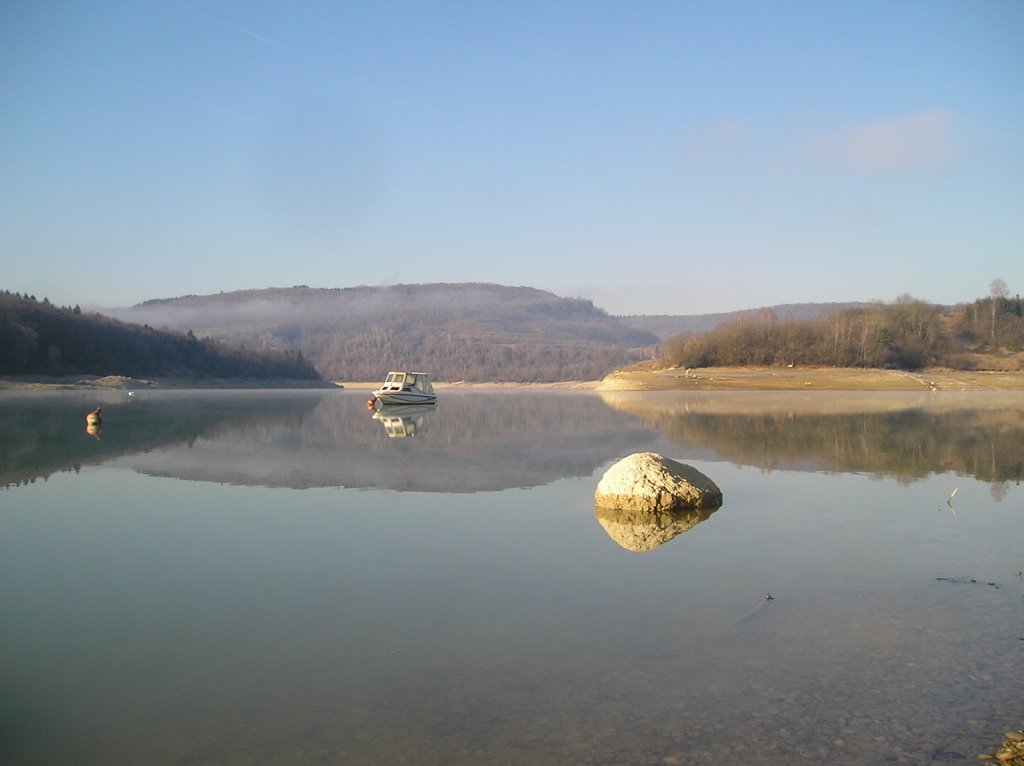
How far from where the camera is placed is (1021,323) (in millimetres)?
77312

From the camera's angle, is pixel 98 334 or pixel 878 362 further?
pixel 98 334

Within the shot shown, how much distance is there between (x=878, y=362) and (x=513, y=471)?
5979 cm

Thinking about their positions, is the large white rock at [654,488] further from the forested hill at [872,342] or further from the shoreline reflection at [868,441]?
the forested hill at [872,342]

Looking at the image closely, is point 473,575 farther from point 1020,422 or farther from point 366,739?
point 1020,422

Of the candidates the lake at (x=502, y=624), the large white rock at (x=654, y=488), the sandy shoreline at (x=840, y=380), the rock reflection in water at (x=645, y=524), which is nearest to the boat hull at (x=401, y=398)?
the sandy shoreline at (x=840, y=380)

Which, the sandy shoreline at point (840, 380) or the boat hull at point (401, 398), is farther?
the sandy shoreline at point (840, 380)

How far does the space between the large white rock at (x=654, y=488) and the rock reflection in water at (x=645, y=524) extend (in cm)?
10

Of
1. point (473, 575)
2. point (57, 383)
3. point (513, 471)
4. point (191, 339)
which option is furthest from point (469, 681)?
point (191, 339)

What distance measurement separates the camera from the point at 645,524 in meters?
9.55

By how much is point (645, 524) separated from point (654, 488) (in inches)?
30.9

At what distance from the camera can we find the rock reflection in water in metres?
8.56

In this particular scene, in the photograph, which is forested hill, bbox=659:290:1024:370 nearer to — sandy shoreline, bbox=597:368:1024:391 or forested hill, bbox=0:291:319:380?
sandy shoreline, bbox=597:368:1024:391

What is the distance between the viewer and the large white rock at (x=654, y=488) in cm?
1020

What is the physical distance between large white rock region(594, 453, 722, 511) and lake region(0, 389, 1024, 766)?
40 centimetres
